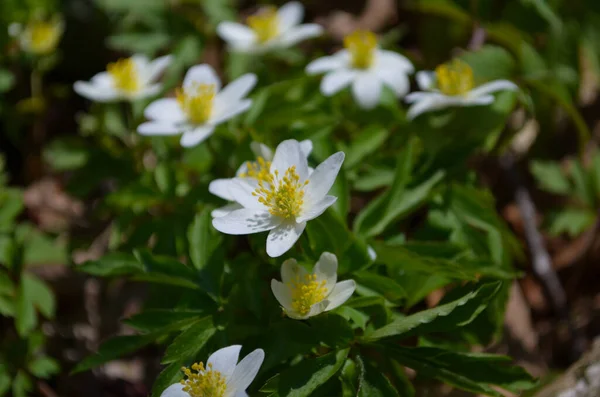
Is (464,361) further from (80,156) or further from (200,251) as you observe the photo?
(80,156)

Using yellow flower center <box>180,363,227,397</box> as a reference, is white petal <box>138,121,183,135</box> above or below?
above

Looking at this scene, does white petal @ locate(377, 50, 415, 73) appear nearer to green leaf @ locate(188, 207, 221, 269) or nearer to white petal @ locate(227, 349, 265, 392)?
green leaf @ locate(188, 207, 221, 269)

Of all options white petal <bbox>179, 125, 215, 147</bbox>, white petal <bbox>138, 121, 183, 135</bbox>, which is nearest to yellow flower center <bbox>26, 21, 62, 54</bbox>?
white petal <bbox>138, 121, 183, 135</bbox>

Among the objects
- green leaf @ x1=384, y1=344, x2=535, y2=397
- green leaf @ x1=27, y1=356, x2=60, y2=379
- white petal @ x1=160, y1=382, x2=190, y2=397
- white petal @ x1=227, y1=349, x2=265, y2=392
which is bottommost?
green leaf @ x1=27, y1=356, x2=60, y2=379

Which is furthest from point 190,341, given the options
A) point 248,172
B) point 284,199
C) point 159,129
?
point 159,129

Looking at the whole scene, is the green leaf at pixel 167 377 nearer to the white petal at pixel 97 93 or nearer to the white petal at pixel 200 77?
the white petal at pixel 200 77

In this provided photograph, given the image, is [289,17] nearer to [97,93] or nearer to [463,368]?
[97,93]

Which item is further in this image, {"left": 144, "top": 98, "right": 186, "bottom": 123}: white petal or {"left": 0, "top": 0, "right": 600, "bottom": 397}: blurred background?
{"left": 0, "top": 0, "right": 600, "bottom": 397}: blurred background

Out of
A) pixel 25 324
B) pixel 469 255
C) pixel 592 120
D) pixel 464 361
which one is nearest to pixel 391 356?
pixel 464 361
